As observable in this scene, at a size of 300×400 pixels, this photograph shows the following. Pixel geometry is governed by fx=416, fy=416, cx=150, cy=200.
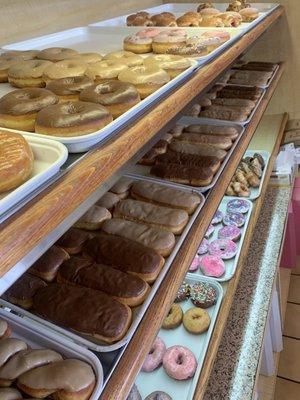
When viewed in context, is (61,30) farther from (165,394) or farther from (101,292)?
(165,394)

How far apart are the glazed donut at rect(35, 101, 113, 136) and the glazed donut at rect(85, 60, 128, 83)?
241mm

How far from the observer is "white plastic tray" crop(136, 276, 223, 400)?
1.06m

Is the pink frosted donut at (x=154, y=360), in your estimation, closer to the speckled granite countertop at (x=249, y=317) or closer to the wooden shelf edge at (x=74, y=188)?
the speckled granite countertop at (x=249, y=317)

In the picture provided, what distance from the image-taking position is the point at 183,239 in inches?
39.8

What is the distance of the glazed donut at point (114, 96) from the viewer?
2.54 feet

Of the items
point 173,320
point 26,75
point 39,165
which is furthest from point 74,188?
point 173,320

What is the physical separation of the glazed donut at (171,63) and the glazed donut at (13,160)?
18.8 inches

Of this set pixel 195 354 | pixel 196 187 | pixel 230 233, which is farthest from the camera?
pixel 230 233

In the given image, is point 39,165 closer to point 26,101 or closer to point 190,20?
point 26,101

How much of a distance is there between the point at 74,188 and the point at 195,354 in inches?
30.7

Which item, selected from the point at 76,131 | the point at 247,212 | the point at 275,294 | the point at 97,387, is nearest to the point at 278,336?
the point at 275,294

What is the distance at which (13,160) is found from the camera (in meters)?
0.55

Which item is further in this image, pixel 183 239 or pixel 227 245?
pixel 227 245

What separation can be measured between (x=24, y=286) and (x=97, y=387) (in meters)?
0.31
